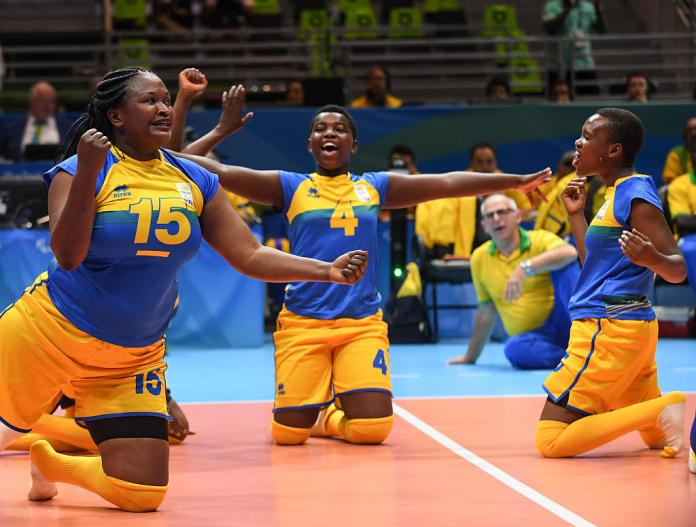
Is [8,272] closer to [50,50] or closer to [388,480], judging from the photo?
[50,50]

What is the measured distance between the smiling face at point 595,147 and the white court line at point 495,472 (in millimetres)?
1461

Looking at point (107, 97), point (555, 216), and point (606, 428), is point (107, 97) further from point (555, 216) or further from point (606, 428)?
point (555, 216)

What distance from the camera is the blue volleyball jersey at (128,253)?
405 centimetres

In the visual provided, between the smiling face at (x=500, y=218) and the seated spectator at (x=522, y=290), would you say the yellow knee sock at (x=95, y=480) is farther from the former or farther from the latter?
the smiling face at (x=500, y=218)

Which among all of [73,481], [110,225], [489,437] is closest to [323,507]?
[73,481]

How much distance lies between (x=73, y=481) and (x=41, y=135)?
811 centimetres

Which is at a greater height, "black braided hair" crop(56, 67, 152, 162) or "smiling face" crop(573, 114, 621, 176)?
"black braided hair" crop(56, 67, 152, 162)

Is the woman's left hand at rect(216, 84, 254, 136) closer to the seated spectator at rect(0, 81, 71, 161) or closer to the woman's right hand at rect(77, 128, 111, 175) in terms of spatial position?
the woman's right hand at rect(77, 128, 111, 175)

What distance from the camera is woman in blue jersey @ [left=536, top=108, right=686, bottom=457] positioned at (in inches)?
199

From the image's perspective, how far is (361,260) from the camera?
3889 mm

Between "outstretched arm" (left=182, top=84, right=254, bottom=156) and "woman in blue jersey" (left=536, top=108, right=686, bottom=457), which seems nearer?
"woman in blue jersey" (left=536, top=108, right=686, bottom=457)

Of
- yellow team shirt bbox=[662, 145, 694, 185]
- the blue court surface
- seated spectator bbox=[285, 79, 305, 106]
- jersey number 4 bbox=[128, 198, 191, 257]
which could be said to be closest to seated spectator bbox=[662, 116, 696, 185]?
yellow team shirt bbox=[662, 145, 694, 185]

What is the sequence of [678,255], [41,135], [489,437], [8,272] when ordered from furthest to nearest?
[41,135]
[8,272]
[489,437]
[678,255]

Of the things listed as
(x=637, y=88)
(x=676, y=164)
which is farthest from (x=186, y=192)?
(x=637, y=88)
